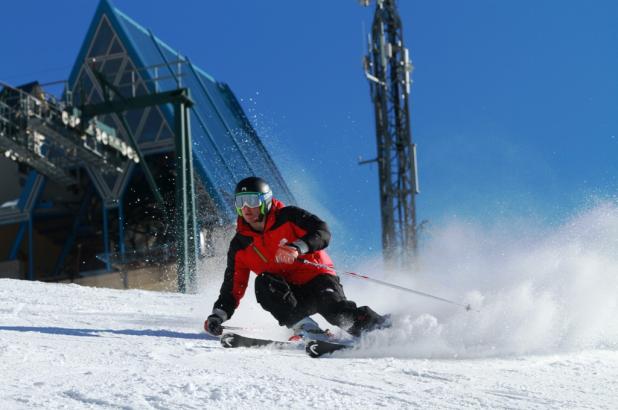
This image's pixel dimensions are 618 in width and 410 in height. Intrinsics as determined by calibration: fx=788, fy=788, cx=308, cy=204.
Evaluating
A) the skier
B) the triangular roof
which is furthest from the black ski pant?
the triangular roof

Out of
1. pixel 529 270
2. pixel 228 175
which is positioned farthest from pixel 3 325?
pixel 228 175

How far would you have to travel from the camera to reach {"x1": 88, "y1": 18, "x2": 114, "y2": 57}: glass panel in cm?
2416

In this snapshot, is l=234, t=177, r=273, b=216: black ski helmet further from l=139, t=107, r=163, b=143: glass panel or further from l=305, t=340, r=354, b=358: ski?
l=139, t=107, r=163, b=143: glass panel

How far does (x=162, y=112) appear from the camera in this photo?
2280 centimetres

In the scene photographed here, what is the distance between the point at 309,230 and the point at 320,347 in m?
0.80

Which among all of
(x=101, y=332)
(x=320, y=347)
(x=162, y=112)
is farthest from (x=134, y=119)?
(x=320, y=347)

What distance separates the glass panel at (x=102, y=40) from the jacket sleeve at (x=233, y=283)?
67.3 ft

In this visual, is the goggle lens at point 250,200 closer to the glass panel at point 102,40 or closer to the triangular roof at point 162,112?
the triangular roof at point 162,112

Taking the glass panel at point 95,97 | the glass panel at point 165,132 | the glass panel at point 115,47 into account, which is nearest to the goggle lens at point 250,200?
the glass panel at point 165,132

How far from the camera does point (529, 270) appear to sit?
5.29m

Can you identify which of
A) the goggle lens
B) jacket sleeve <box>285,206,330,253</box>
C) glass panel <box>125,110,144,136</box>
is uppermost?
glass panel <box>125,110,144,136</box>

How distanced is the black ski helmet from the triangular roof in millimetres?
15838

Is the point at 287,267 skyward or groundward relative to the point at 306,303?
skyward

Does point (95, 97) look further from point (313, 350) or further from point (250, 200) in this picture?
point (313, 350)
